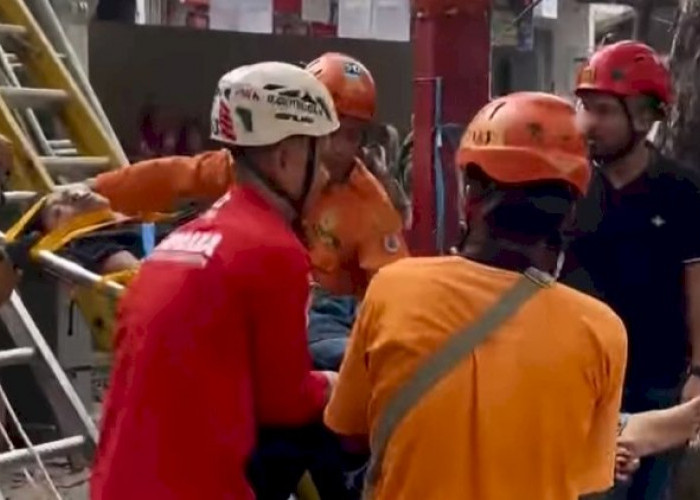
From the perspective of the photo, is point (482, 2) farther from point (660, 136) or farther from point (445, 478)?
point (445, 478)

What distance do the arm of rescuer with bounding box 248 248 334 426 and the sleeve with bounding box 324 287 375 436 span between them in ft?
0.63

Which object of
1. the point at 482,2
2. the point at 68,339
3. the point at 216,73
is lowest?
the point at 68,339

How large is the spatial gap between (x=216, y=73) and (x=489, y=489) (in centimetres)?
874

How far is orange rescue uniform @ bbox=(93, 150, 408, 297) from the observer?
5.19 metres

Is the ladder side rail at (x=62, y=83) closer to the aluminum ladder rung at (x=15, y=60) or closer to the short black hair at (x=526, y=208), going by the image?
the aluminum ladder rung at (x=15, y=60)

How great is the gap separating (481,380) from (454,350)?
78 mm

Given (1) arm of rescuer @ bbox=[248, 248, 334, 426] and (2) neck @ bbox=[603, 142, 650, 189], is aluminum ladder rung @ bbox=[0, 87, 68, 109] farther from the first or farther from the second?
(1) arm of rescuer @ bbox=[248, 248, 334, 426]

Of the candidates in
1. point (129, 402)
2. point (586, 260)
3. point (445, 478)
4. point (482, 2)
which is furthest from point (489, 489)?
point (482, 2)

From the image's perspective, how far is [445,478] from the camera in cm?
308

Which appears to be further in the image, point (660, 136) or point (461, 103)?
point (660, 136)

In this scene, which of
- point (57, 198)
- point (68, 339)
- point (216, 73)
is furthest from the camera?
point (216, 73)

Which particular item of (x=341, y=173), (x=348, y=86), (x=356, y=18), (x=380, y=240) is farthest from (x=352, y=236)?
(x=356, y=18)

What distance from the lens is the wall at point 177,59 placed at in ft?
34.4

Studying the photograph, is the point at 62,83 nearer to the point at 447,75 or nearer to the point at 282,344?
the point at 447,75
